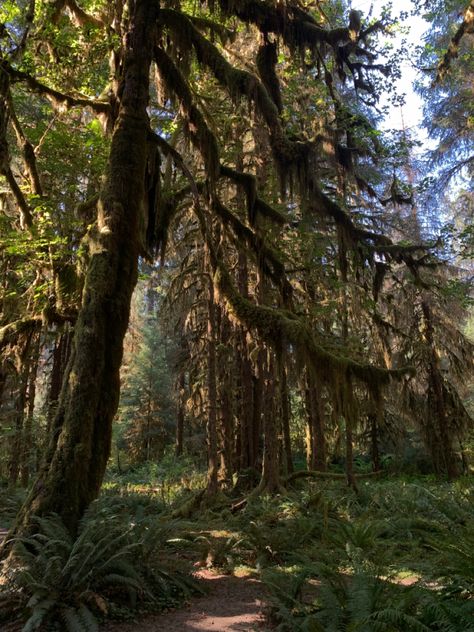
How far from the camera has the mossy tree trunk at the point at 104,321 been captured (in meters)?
5.24

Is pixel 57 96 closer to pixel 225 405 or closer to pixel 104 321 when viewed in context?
pixel 104 321

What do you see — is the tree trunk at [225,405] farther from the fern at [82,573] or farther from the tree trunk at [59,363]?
the fern at [82,573]

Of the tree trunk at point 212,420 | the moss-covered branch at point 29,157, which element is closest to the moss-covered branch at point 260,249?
the tree trunk at point 212,420

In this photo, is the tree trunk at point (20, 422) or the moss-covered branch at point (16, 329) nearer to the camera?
the moss-covered branch at point (16, 329)

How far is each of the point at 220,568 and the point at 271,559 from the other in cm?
82

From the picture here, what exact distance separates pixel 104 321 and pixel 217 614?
11.6 feet

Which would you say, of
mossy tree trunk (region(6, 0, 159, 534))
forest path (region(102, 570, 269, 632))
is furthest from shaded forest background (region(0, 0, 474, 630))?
forest path (region(102, 570, 269, 632))

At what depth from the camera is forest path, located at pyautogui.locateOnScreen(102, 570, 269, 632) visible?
14.7 feet

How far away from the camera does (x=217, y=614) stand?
4953mm

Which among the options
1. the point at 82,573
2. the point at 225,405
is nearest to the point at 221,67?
the point at 82,573

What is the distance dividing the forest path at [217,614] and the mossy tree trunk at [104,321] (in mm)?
1281

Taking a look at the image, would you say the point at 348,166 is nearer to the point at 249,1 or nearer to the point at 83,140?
the point at 249,1

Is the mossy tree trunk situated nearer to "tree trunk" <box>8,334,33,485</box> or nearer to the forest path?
the forest path

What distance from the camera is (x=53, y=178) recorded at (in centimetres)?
1171
